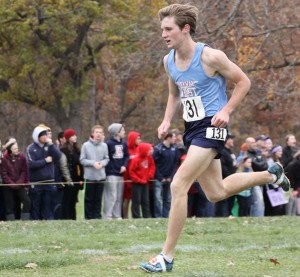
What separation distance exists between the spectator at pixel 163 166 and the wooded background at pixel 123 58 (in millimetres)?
2553

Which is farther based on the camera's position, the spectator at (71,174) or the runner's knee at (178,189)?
the spectator at (71,174)

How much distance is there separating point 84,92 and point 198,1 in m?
20.4

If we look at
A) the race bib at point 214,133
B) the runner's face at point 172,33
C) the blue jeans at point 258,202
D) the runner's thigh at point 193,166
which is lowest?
the blue jeans at point 258,202

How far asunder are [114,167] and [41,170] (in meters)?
1.46

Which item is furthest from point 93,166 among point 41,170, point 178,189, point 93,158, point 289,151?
point 178,189

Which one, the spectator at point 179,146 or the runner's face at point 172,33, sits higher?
the runner's face at point 172,33

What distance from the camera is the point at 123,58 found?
34.4 meters

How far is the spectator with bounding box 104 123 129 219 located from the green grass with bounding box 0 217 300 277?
2997mm

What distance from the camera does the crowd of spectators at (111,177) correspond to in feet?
55.8

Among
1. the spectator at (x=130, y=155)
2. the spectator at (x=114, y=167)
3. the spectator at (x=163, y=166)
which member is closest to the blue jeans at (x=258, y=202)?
the spectator at (x=163, y=166)

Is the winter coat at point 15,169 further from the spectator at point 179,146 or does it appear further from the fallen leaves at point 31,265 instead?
the fallen leaves at point 31,265

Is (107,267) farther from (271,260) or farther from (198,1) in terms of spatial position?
(198,1)

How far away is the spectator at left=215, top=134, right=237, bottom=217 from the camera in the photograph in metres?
17.9

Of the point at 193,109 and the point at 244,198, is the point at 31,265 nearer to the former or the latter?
the point at 193,109
